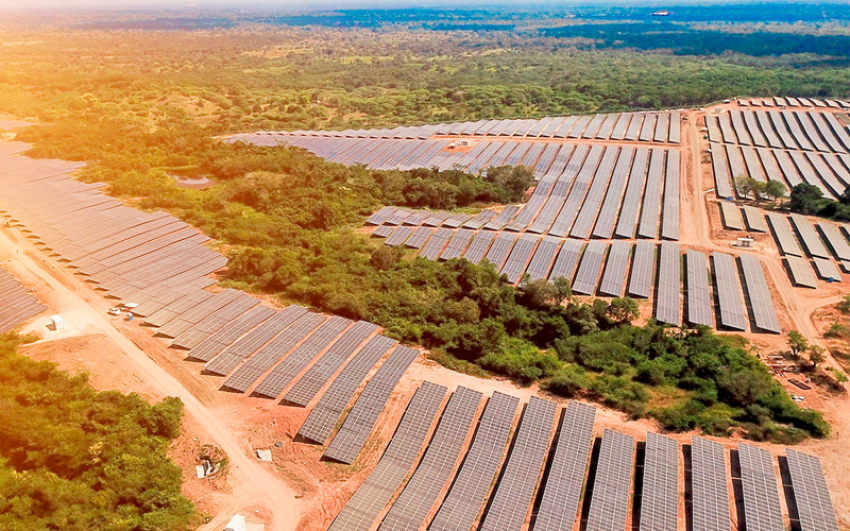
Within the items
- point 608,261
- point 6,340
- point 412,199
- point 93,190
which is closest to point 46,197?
point 93,190

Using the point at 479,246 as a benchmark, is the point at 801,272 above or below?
above

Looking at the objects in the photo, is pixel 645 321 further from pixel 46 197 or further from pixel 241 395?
pixel 46 197

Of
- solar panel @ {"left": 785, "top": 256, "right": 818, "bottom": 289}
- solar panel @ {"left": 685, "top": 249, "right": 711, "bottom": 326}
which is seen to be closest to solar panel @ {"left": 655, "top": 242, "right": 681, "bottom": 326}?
solar panel @ {"left": 685, "top": 249, "right": 711, "bottom": 326}

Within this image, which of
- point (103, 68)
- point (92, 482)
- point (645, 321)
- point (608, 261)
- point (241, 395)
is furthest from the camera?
point (103, 68)

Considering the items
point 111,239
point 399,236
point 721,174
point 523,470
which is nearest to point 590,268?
point 399,236

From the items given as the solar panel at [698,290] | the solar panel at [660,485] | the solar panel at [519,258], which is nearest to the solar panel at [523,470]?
the solar panel at [660,485]

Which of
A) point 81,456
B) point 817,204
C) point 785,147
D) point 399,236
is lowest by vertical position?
point 399,236

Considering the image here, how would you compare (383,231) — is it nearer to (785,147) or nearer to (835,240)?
(835,240)
